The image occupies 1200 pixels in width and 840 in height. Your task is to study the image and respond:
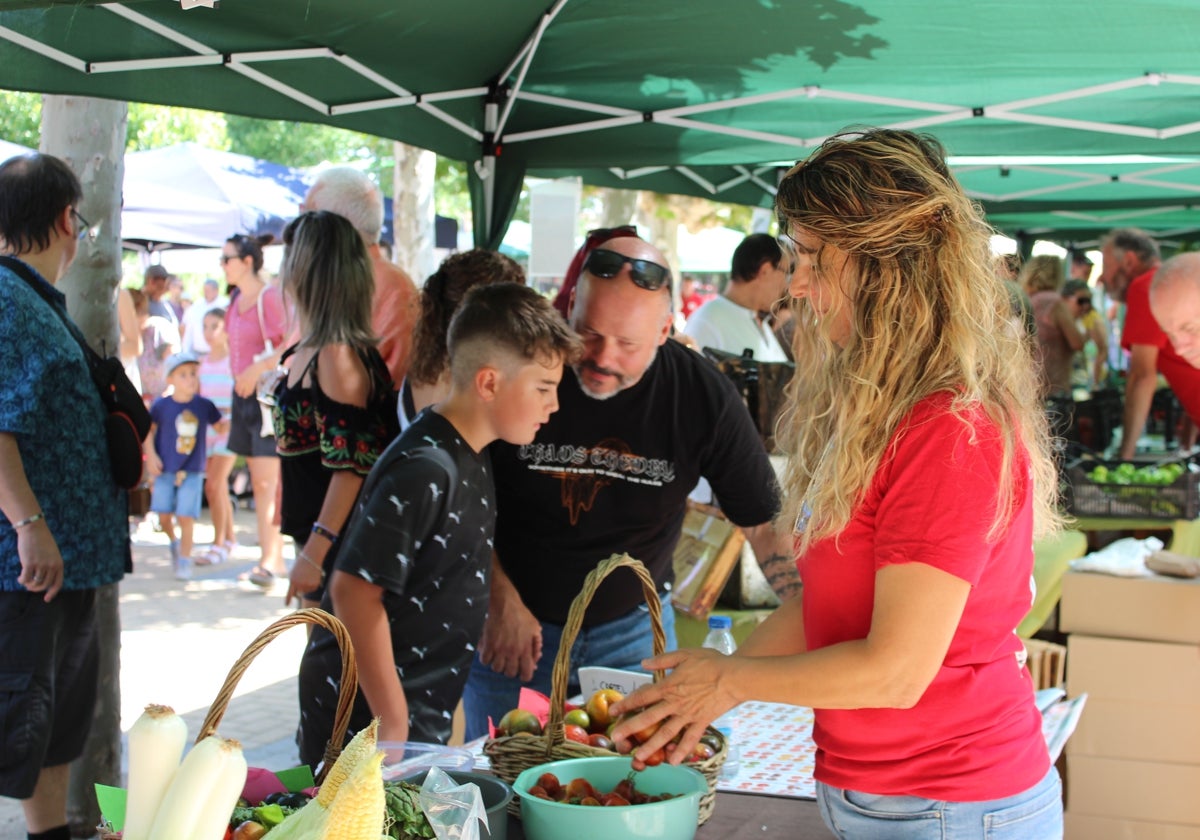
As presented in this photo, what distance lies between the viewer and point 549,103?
15.8 feet

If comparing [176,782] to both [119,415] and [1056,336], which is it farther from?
[1056,336]

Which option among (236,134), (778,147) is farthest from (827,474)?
(236,134)

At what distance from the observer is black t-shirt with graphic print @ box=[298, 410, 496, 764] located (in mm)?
2273

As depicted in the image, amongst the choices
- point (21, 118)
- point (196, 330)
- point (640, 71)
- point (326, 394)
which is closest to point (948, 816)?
point (326, 394)

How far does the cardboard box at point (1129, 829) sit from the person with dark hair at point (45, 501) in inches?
121

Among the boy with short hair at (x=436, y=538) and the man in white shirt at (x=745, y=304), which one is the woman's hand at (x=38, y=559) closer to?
the boy with short hair at (x=436, y=538)

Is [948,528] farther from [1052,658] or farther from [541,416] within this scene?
[1052,658]

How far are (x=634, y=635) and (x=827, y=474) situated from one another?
1.50 meters

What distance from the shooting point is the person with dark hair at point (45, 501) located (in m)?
3.06

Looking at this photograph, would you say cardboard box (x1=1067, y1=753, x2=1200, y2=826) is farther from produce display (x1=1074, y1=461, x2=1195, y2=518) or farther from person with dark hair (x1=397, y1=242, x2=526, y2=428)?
person with dark hair (x1=397, y1=242, x2=526, y2=428)

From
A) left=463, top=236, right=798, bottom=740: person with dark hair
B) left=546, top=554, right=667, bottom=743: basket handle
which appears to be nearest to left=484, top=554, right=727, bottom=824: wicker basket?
left=546, top=554, right=667, bottom=743: basket handle

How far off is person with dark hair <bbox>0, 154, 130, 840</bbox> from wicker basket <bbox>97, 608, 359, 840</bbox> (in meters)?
1.75

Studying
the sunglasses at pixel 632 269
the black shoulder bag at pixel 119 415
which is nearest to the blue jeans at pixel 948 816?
the sunglasses at pixel 632 269

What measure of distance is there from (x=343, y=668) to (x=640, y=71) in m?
3.41
